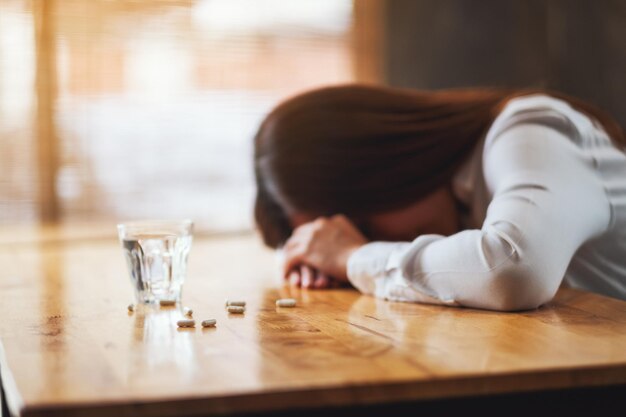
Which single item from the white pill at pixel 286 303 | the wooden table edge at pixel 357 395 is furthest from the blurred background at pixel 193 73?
the wooden table edge at pixel 357 395

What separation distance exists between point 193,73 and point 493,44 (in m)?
0.97

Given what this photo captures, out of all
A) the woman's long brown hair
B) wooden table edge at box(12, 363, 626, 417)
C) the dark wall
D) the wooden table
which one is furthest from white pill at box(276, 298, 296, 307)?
the dark wall

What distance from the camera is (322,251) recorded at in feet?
4.90

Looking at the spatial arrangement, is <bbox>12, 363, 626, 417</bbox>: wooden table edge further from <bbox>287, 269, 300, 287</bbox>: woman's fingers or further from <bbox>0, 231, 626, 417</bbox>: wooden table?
<bbox>287, 269, 300, 287</bbox>: woman's fingers

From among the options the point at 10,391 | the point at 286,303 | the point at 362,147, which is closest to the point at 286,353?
the point at 10,391

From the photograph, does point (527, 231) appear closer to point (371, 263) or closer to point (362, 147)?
point (371, 263)

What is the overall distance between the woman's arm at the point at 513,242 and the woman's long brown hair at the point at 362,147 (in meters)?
0.20

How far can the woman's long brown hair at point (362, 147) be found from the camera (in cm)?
158

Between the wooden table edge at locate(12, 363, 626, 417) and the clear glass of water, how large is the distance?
0.56 meters

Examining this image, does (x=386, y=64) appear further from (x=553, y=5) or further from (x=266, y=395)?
(x=266, y=395)

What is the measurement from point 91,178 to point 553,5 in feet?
4.87

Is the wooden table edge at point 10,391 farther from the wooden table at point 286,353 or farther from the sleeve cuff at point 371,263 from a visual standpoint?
the sleeve cuff at point 371,263

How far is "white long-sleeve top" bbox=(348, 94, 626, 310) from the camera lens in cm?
115

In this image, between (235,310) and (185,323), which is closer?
(185,323)
